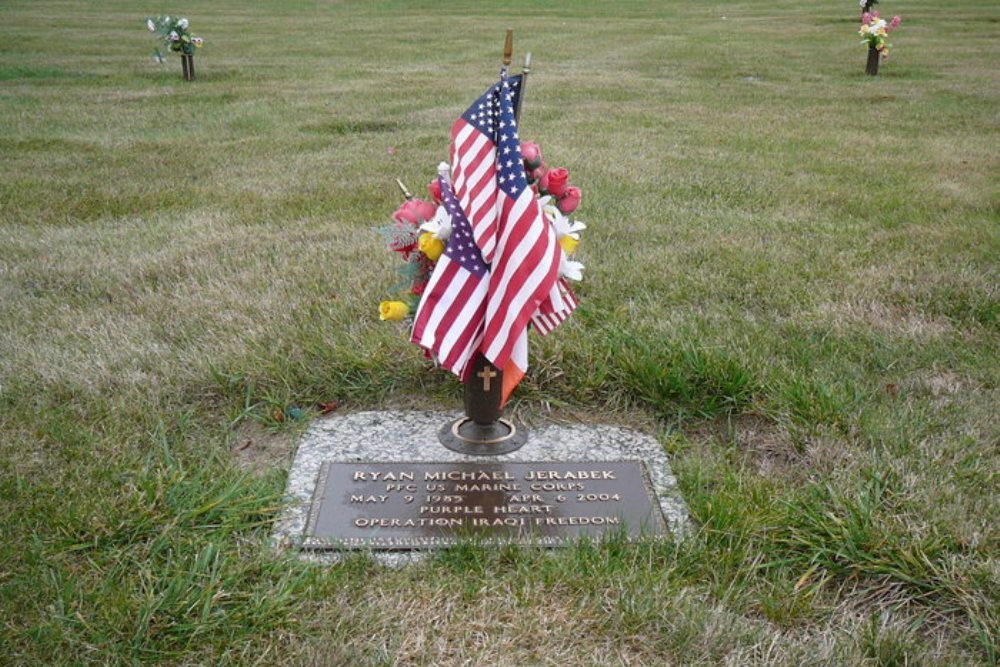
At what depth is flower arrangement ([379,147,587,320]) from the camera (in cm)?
310

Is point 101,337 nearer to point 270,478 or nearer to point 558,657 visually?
point 270,478

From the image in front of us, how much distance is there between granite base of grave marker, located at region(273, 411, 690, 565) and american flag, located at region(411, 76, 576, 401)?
388mm

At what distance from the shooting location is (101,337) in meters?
4.18

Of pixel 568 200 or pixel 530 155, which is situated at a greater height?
pixel 530 155

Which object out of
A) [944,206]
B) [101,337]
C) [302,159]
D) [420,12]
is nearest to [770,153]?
[944,206]

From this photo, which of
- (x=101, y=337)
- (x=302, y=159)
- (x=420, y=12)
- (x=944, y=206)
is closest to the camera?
(x=101, y=337)

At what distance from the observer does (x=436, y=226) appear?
3.08 m

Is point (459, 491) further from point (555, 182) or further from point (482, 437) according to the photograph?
point (555, 182)

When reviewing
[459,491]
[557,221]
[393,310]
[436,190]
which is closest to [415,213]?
[436,190]

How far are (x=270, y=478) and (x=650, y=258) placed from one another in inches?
110

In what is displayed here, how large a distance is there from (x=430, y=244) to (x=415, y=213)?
140 mm

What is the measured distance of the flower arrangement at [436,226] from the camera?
3.10m

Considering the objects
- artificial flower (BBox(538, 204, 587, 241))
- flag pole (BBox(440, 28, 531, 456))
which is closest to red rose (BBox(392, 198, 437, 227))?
artificial flower (BBox(538, 204, 587, 241))

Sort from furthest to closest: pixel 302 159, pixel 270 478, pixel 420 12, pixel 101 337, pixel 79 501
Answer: pixel 420 12
pixel 302 159
pixel 101 337
pixel 270 478
pixel 79 501
